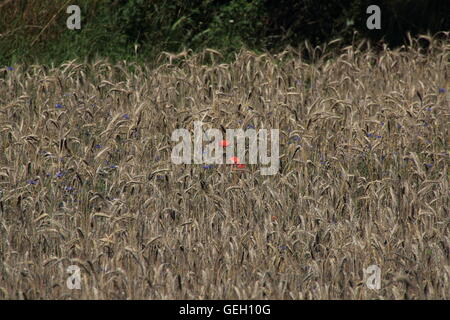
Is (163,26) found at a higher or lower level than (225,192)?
higher

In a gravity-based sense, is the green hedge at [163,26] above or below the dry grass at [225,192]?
above

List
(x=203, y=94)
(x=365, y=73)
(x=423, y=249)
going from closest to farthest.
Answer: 1. (x=423, y=249)
2. (x=203, y=94)
3. (x=365, y=73)

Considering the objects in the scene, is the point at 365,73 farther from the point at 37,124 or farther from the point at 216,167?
the point at 37,124

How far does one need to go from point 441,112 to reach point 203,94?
171 centimetres

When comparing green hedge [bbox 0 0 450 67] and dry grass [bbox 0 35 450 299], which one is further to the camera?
green hedge [bbox 0 0 450 67]

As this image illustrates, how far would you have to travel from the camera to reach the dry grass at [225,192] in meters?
3.91

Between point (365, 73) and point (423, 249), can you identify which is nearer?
point (423, 249)

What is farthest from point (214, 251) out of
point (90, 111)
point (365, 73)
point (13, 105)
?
point (365, 73)

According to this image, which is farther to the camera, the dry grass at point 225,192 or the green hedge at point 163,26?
the green hedge at point 163,26

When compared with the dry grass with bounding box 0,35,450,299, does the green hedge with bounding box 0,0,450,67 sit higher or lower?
higher

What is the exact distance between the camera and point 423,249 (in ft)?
13.3

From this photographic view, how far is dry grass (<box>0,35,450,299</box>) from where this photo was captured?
12.8 feet

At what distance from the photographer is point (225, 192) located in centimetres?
482

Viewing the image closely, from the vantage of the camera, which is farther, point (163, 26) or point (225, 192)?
point (163, 26)
